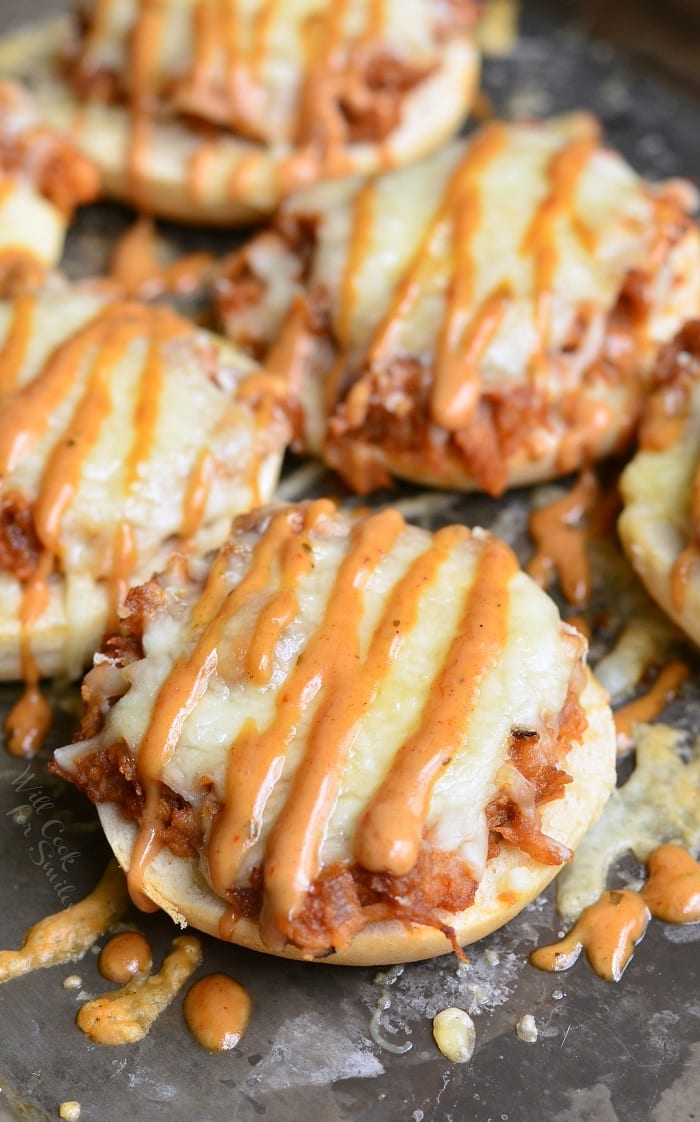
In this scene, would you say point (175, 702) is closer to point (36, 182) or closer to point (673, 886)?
point (673, 886)

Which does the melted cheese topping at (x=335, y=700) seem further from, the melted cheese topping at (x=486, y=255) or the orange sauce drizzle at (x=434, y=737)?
the melted cheese topping at (x=486, y=255)

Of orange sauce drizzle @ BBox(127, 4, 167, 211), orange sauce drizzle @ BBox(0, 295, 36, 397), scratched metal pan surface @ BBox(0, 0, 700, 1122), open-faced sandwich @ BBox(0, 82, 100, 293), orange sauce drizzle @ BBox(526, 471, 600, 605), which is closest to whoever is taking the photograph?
scratched metal pan surface @ BBox(0, 0, 700, 1122)

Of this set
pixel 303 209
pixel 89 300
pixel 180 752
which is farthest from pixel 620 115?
pixel 180 752

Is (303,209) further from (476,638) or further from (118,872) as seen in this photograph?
(118,872)

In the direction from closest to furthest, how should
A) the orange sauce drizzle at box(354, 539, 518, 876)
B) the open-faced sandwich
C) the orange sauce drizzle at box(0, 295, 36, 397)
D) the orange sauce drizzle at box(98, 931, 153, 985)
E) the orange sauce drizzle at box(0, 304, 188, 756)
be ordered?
1. the orange sauce drizzle at box(354, 539, 518, 876)
2. the orange sauce drizzle at box(98, 931, 153, 985)
3. the orange sauce drizzle at box(0, 304, 188, 756)
4. the orange sauce drizzle at box(0, 295, 36, 397)
5. the open-faced sandwich

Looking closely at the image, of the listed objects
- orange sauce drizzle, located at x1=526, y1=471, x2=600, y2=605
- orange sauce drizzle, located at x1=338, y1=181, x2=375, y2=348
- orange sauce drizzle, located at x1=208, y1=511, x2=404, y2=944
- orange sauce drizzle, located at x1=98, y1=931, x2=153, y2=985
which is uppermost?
orange sauce drizzle, located at x1=338, y1=181, x2=375, y2=348

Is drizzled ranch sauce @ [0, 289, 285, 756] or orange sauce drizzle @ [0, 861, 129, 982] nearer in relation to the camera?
orange sauce drizzle @ [0, 861, 129, 982]

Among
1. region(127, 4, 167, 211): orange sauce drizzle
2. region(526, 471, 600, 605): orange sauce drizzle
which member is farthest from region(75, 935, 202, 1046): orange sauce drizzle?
region(127, 4, 167, 211): orange sauce drizzle

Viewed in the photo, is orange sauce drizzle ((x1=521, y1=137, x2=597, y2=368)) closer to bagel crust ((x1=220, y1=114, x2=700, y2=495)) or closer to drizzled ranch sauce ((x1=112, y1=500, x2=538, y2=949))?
bagel crust ((x1=220, y1=114, x2=700, y2=495))
